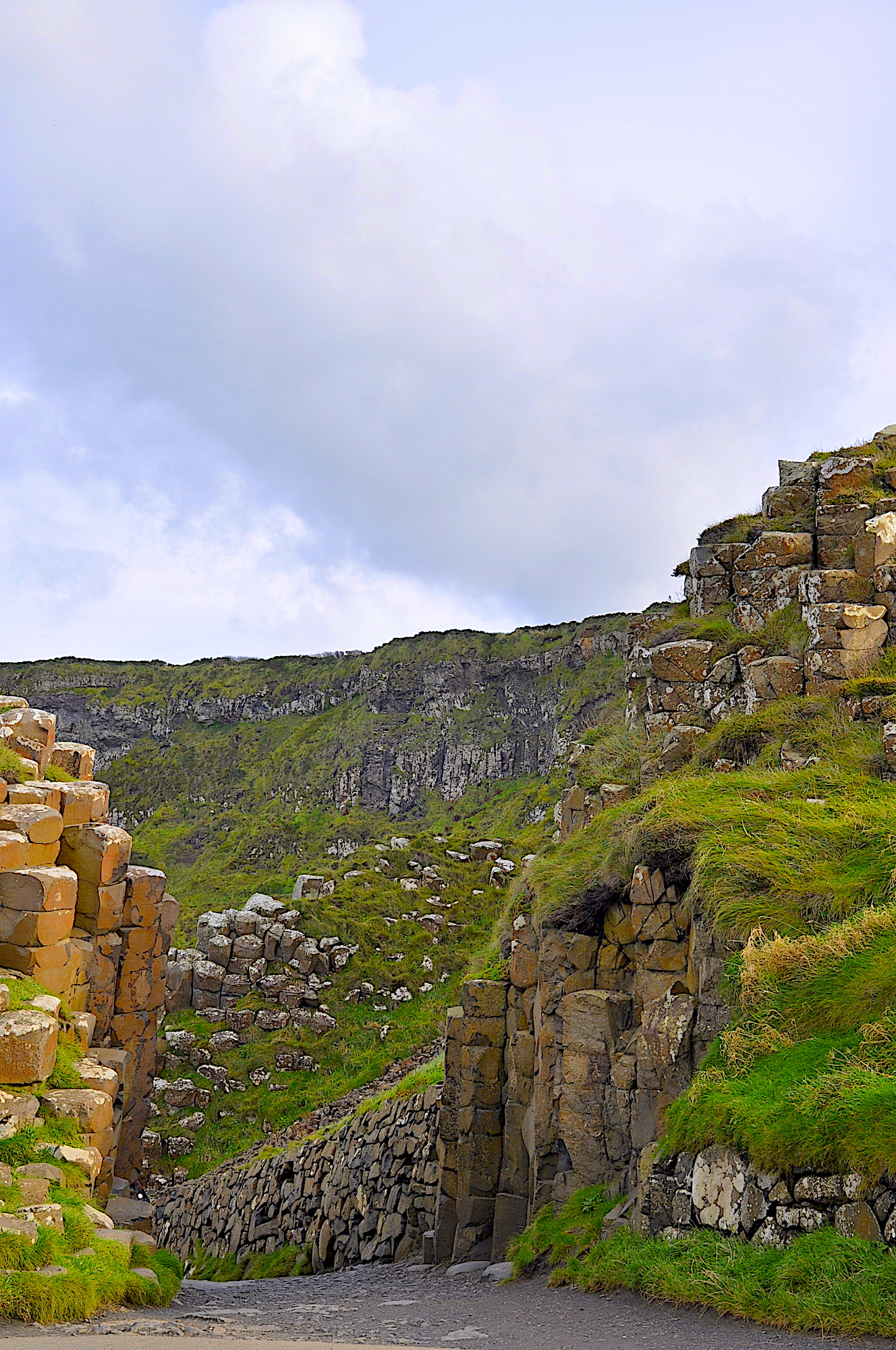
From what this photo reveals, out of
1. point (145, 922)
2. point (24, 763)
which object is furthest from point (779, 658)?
point (24, 763)

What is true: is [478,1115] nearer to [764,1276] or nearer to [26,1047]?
[26,1047]

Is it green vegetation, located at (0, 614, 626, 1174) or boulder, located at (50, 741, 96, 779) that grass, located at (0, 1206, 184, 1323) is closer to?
boulder, located at (50, 741, 96, 779)

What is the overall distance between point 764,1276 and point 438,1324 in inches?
170

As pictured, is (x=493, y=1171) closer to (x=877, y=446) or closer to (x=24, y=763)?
(x=24, y=763)

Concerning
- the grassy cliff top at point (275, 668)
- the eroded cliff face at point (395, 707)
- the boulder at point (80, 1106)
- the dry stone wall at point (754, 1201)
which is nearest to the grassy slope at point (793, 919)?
the dry stone wall at point (754, 1201)

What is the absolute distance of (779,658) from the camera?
55.0 ft

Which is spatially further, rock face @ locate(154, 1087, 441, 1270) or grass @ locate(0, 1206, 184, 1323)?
rock face @ locate(154, 1087, 441, 1270)

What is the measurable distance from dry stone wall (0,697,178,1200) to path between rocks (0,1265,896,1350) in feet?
11.0

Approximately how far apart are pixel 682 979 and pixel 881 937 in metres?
2.81

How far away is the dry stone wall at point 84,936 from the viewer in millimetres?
13258

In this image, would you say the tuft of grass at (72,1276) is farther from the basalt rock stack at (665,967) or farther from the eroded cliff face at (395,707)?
the eroded cliff face at (395,707)

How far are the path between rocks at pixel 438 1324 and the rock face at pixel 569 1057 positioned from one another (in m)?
1.48

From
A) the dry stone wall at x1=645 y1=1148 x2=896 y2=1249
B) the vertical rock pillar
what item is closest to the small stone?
the vertical rock pillar

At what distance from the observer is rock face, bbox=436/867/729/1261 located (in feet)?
33.8
